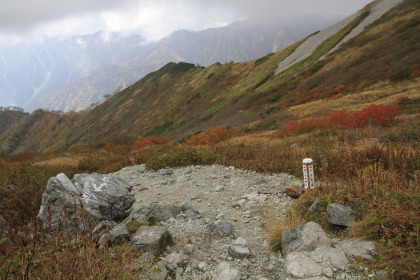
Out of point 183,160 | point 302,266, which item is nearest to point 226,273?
point 302,266

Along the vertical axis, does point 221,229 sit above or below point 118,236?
below

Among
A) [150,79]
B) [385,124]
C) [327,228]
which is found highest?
[150,79]

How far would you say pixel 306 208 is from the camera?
4484 mm

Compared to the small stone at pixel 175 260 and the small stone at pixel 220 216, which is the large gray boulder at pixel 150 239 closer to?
the small stone at pixel 175 260

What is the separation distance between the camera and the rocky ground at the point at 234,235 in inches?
110

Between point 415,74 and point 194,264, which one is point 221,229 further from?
point 415,74

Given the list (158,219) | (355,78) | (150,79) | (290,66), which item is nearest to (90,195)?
(158,219)

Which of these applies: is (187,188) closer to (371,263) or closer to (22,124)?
(371,263)

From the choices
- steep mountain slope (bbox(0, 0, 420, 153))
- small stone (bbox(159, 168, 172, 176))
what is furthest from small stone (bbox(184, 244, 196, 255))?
steep mountain slope (bbox(0, 0, 420, 153))

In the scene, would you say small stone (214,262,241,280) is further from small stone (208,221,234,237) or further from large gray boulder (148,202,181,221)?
large gray boulder (148,202,181,221)

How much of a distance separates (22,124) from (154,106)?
353 feet

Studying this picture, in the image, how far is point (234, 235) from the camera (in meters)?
4.30

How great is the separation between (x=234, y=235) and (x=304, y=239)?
1.39 meters

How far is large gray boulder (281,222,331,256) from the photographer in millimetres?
3227
